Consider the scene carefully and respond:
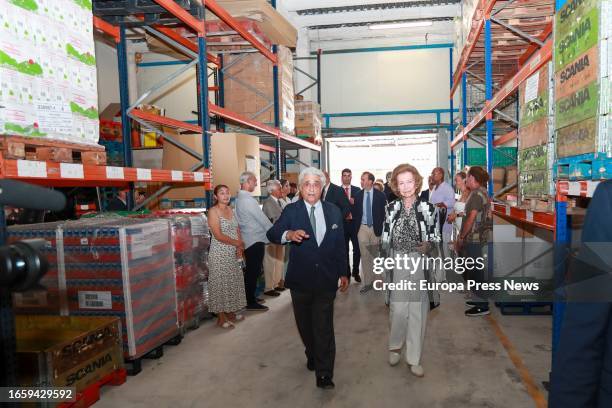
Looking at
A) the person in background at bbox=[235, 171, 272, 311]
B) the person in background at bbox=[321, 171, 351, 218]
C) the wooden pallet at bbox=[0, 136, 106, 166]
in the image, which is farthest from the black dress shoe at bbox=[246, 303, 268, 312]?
the wooden pallet at bbox=[0, 136, 106, 166]

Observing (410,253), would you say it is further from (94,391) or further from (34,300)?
(34,300)

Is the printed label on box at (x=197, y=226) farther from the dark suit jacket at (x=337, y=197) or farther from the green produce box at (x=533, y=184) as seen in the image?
the green produce box at (x=533, y=184)

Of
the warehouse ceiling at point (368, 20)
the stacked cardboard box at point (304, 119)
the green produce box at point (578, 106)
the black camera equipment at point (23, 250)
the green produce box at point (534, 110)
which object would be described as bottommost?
the black camera equipment at point (23, 250)

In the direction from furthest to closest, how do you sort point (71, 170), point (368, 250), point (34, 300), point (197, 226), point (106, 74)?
point (106, 74) → point (368, 250) → point (197, 226) → point (34, 300) → point (71, 170)

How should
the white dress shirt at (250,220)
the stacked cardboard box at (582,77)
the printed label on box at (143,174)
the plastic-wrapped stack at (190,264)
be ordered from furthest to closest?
the white dress shirt at (250,220), the plastic-wrapped stack at (190,264), the printed label on box at (143,174), the stacked cardboard box at (582,77)

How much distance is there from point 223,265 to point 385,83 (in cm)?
1313

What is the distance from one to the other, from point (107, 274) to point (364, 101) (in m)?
14.3

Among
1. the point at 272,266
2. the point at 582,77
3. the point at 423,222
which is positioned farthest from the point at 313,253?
the point at 272,266

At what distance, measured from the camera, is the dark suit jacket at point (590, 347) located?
1.35m

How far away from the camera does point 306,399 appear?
12.9 ft

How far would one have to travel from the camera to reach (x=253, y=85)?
9398 millimetres

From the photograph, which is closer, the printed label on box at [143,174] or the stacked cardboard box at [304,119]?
the printed label on box at [143,174]

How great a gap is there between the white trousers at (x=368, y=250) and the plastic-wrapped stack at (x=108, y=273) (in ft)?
14.1

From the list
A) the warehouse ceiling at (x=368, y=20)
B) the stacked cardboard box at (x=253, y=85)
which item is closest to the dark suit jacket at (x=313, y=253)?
the stacked cardboard box at (x=253, y=85)
